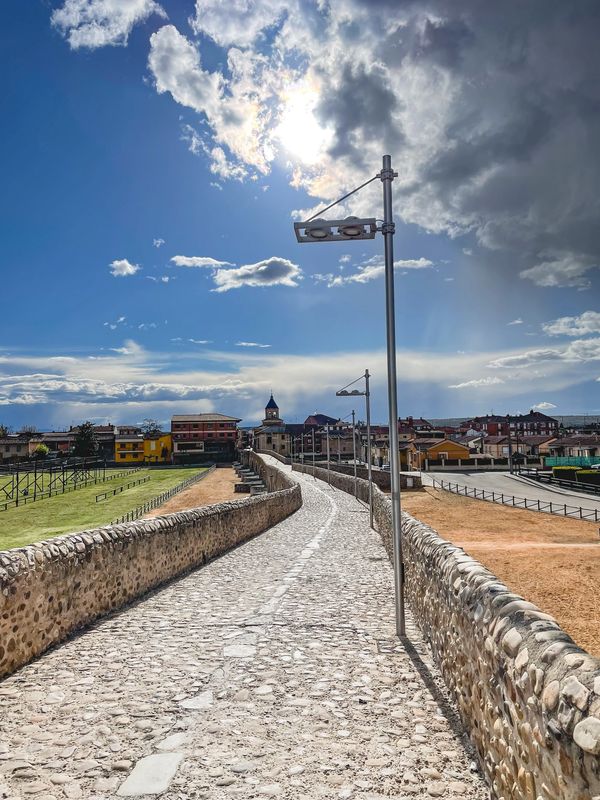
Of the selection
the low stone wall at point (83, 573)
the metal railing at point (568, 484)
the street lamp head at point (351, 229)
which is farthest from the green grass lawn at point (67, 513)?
the metal railing at point (568, 484)

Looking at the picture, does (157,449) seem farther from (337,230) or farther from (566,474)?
(337,230)

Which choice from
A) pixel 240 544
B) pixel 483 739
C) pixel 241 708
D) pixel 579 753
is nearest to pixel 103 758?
pixel 241 708

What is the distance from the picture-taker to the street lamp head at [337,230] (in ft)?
23.5

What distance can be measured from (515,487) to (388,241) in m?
59.1

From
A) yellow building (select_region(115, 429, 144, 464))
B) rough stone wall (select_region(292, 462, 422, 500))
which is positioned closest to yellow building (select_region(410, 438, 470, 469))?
rough stone wall (select_region(292, 462, 422, 500))

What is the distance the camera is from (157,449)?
391 ft

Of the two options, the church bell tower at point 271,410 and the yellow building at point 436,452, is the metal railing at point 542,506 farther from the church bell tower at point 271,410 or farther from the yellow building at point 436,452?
the church bell tower at point 271,410

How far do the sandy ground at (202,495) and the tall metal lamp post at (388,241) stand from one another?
34415 mm

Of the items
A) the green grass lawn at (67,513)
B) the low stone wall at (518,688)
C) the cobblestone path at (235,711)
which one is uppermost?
the low stone wall at (518,688)

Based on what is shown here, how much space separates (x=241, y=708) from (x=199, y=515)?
28.1 ft

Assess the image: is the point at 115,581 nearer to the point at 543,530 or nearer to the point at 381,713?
the point at 381,713

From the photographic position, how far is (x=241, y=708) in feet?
16.3

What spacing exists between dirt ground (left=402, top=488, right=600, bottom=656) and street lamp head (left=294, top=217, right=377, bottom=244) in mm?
8799

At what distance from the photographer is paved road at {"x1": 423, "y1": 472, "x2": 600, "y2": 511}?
4703 centimetres
